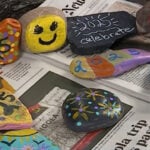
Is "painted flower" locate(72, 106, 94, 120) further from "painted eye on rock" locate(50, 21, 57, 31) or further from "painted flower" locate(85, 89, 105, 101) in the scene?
"painted eye on rock" locate(50, 21, 57, 31)

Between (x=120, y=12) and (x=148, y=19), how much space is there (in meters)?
0.07

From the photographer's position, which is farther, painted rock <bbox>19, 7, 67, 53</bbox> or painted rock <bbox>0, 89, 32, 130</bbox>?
painted rock <bbox>19, 7, 67, 53</bbox>

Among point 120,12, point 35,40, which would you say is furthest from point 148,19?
point 35,40

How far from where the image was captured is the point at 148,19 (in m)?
0.67

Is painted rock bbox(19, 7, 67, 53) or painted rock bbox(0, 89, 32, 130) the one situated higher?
painted rock bbox(19, 7, 67, 53)

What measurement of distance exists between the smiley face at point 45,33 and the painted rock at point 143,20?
12cm

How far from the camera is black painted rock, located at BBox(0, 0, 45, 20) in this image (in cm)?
70

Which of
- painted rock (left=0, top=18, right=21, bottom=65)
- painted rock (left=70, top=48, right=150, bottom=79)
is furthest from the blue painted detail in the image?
painted rock (left=0, top=18, right=21, bottom=65)

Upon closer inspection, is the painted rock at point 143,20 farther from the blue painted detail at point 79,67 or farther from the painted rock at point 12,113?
the painted rock at point 12,113

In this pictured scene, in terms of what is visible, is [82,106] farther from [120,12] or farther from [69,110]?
[120,12]

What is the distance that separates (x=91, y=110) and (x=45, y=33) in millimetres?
172

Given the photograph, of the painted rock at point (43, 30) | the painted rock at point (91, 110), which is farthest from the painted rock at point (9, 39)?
the painted rock at point (91, 110)

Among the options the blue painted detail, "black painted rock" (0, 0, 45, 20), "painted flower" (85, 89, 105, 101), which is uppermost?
"black painted rock" (0, 0, 45, 20)

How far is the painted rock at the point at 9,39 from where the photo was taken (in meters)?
0.66
